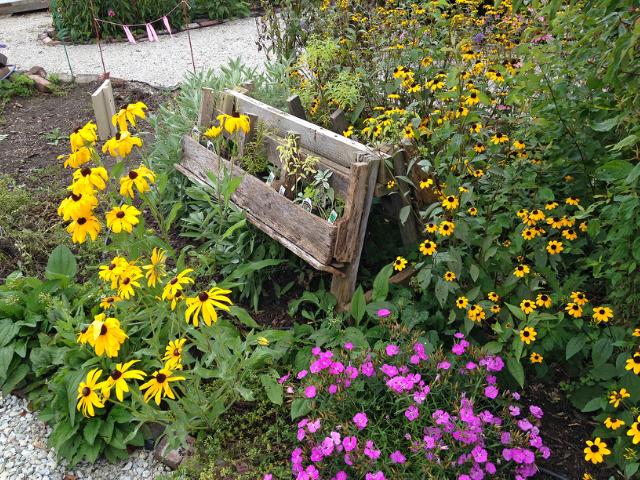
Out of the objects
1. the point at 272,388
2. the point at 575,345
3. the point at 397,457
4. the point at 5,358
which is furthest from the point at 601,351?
the point at 5,358

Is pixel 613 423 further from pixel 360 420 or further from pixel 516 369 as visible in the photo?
pixel 360 420

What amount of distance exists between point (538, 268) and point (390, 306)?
1.98 ft

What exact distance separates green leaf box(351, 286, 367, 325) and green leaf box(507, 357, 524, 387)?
619mm

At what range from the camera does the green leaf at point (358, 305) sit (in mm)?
2734

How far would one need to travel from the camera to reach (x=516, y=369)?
2.40 metres

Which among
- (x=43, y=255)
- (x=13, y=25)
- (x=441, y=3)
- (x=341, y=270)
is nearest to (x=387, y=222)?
(x=341, y=270)

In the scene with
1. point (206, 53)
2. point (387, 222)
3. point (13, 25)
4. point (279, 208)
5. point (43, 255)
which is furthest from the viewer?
point (13, 25)

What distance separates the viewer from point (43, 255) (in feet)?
11.9

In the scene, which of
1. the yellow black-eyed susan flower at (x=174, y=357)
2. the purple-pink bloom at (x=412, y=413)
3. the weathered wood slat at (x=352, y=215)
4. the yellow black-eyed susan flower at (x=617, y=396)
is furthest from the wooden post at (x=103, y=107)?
the yellow black-eyed susan flower at (x=617, y=396)

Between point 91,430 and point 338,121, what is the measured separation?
1821 mm

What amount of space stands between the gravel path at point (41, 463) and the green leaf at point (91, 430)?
5.6 inches

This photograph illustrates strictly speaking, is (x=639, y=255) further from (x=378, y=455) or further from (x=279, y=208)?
(x=279, y=208)

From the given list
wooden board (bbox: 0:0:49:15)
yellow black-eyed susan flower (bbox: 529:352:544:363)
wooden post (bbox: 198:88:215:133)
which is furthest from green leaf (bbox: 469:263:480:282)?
wooden board (bbox: 0:0:49:15)

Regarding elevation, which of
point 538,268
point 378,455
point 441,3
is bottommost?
point 378,455
